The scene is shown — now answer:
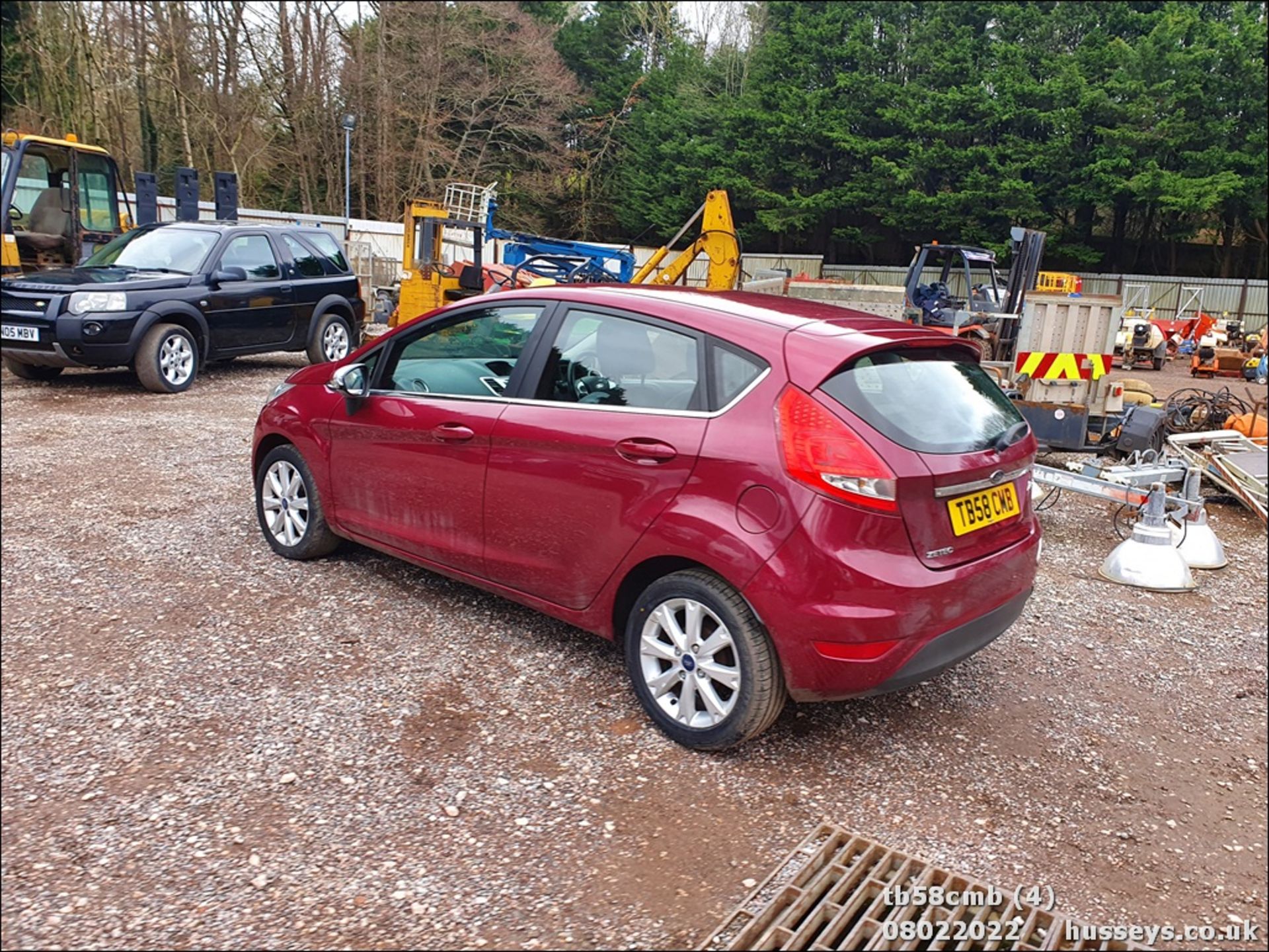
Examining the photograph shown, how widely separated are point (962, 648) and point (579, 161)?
3670 centimetres

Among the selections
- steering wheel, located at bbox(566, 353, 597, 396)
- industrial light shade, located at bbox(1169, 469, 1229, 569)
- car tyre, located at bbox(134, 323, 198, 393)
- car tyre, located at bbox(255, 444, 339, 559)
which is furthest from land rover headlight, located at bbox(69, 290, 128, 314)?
industrial light shade, located at bbox(1169, 469, 1229, 569)

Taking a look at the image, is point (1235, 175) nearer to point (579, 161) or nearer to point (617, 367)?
point (579, 161)

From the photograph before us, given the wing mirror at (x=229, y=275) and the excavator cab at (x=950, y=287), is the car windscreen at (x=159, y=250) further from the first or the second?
the excavator cab at (x=950, y=287)

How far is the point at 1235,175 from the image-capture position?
30453 millimetres

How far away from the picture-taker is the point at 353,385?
4555 millimetres

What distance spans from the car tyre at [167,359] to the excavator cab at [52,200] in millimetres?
3466

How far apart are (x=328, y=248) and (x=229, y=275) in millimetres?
2010

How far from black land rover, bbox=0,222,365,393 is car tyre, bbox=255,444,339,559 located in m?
5.21

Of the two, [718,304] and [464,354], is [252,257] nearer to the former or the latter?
[464,354]

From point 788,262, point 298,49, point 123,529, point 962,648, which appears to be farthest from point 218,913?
point 788,262

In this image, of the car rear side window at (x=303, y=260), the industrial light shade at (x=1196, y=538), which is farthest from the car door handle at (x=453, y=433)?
the car rear side window at (x=303, y=260)

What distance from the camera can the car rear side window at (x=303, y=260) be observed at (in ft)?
37.4

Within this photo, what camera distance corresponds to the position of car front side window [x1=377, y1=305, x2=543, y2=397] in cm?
404

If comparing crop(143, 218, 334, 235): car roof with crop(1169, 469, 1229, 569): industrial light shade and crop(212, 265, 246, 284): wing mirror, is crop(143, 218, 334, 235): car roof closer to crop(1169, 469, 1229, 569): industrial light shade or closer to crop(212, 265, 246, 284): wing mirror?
crop(212, 265, 246, 284): wing mirror
